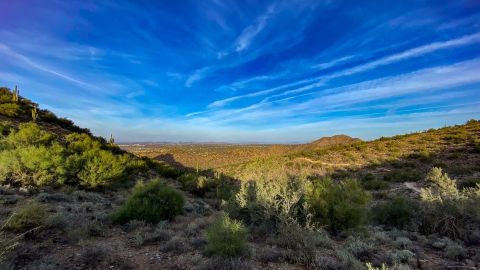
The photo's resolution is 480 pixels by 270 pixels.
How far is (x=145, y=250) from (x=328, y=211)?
500 cm

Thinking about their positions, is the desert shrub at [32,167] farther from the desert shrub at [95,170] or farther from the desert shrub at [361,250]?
the desert shrub at [361,250]

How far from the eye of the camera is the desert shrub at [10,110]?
26.0 meters

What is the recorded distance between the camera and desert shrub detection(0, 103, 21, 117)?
25953 mm

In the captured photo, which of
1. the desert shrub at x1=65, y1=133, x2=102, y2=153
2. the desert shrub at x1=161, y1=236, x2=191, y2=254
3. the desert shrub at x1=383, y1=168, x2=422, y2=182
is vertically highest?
the desert shrub at x1=65, y1=133, x2=102, y2=153

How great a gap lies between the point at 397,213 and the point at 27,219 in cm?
1003

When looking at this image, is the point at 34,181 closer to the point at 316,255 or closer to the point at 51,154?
the point at 51,154

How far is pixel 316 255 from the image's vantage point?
609 centimetres

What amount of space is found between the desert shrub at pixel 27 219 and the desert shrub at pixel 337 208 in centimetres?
674

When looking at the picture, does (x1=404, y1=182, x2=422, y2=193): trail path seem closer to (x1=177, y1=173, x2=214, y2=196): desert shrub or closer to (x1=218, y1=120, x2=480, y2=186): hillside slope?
(x1=218, y1=120, x2=480, y2=186): hillside slope

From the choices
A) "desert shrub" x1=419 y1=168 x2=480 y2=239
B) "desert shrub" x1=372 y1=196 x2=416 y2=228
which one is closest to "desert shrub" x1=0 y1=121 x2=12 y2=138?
"desert shrub" x1=372 y1=196 x2=416 y2=228

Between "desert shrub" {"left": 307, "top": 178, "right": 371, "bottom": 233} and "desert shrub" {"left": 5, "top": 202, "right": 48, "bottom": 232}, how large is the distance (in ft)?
22.1

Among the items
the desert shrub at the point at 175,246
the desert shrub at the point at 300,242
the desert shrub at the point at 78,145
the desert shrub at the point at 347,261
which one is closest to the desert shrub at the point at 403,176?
the desert shrub at the point at 300,242

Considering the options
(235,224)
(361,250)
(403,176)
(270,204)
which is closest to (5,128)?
(270,204)

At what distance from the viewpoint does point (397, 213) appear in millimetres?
9742
